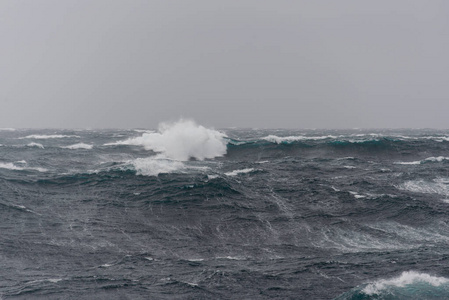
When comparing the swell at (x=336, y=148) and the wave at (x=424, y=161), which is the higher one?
the swell at (x=336, y=148)

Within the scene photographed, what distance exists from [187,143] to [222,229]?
28.6 meters

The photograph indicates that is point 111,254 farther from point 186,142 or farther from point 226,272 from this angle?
point 186,142

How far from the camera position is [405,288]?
14.0 m

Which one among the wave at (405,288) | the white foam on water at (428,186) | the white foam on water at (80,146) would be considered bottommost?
the wave at (405,288)

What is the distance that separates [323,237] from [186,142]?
31.3 m

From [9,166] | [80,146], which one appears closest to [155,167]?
[9,166]

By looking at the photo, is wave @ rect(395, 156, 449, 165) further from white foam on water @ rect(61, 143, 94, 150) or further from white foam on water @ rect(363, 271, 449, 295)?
white foam on water @ rect(61, 143, 94, 150)

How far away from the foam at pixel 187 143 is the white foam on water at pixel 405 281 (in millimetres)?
32289

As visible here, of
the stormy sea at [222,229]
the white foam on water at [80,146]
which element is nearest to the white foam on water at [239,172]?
the stormy sea at [222,229]

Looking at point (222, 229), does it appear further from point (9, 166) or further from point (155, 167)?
point (9, 166)

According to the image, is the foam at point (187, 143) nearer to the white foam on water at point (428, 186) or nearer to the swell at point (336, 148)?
the swell at point (336, 148)

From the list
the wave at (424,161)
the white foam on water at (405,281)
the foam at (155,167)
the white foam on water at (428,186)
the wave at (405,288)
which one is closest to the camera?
the wave at (405,288)

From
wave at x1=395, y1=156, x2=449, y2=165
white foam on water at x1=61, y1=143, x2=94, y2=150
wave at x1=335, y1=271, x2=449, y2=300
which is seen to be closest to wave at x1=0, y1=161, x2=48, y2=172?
white foam on water at x1=61, y1=143, x2=94, y2=150

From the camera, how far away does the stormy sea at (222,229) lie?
14.9 metres
